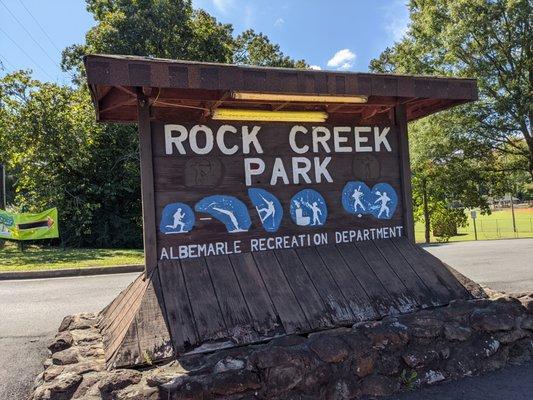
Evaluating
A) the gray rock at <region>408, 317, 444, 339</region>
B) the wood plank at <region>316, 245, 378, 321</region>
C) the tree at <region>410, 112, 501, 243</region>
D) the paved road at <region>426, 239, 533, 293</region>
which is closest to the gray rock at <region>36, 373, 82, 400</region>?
the wood plank at <region>316, 245, 378, 321</region>

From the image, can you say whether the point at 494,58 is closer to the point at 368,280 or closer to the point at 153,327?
the point at 368,280

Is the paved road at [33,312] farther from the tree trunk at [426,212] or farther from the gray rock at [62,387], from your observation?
the tree trunk at [426,212]

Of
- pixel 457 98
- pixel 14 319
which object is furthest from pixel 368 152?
pixel 14 319

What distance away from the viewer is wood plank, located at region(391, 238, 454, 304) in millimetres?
4736

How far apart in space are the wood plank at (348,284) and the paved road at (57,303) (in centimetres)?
91

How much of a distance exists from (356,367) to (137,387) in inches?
65.5

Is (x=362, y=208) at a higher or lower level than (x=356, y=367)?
higher

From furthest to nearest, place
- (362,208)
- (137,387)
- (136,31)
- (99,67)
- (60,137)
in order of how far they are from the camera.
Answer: (136,31) → (60,137) → (362,208) → (99,67) → (137,387)

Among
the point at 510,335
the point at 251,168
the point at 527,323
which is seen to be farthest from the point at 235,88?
the point at 527,323

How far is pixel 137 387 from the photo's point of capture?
3211 millimetres

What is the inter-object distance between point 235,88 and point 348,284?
2.14 metres

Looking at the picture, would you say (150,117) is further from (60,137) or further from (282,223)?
(60,137)

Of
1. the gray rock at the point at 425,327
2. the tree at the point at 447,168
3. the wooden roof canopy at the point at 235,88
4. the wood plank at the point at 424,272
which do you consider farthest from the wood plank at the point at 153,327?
the tree at the point at 447,168

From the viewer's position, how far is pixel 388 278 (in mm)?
4715
